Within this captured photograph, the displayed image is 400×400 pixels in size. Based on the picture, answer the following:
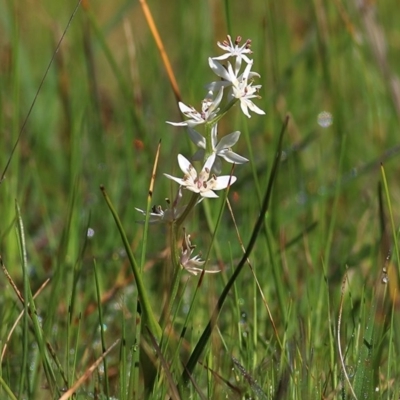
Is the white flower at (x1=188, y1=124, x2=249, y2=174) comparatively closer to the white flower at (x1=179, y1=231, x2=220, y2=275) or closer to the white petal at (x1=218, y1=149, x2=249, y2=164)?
the white petal at (x1=218, y1=149, x2=249, y2=164)

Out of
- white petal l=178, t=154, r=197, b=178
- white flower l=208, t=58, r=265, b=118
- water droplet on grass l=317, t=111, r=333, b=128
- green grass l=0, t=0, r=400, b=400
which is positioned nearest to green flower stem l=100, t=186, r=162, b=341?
green grass l=0, t=0, r=400, b=400

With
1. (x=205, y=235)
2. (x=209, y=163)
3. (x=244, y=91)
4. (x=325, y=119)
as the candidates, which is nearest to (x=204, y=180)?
(x=209, y=163)

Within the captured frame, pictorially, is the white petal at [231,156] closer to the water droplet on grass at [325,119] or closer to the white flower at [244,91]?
the white flower at [244,91]

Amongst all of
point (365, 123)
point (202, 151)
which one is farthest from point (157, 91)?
point (202, 151)

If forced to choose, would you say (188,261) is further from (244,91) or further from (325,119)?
(325,119)

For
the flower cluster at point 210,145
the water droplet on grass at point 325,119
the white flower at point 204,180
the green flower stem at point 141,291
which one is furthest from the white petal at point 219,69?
the water droplet on grass at point 325,119

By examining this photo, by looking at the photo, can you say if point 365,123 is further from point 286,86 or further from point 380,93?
point 286,86

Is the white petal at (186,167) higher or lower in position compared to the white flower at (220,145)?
lower
